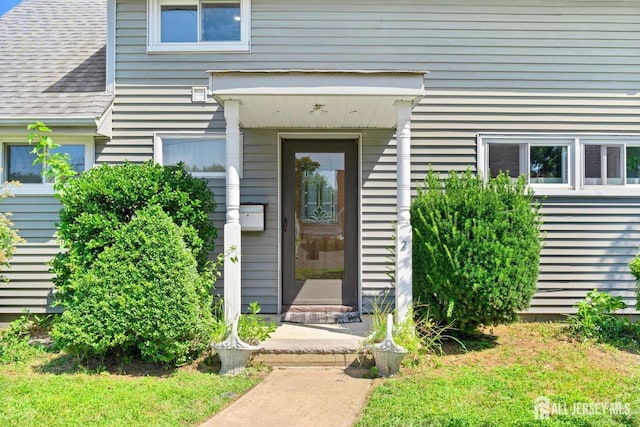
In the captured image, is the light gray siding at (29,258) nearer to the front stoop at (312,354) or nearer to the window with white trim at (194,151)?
the window with white trim at (194,151)

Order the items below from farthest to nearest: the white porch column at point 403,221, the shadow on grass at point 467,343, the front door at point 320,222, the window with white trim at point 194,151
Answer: the front door at point 320,222 < the window with white trim at point 194,151 < the shadow on grass at point 467,343 < the white porch column at point 403,221

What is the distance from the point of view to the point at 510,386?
3373 mm

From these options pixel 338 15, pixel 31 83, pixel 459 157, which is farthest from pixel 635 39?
pixel 31 83

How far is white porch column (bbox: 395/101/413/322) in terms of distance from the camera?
4.02 metres

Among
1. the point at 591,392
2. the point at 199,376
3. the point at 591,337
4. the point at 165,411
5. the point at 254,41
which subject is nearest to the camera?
the point at 165,411

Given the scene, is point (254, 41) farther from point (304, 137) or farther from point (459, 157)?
point (459, 157)

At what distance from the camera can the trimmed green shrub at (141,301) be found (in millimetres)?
3537

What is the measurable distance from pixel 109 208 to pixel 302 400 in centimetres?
261

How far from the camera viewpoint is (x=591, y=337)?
4.40m

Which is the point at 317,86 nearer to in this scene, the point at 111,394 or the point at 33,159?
the point at 111,394

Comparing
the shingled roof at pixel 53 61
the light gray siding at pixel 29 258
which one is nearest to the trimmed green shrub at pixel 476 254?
the shingled roof at pixel 53 61

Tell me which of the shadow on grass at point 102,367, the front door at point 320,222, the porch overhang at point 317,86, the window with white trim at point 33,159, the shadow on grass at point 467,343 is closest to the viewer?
the shadow on grass at point 102,367

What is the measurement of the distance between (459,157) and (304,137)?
6.60 ft

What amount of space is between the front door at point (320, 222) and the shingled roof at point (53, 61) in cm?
249
